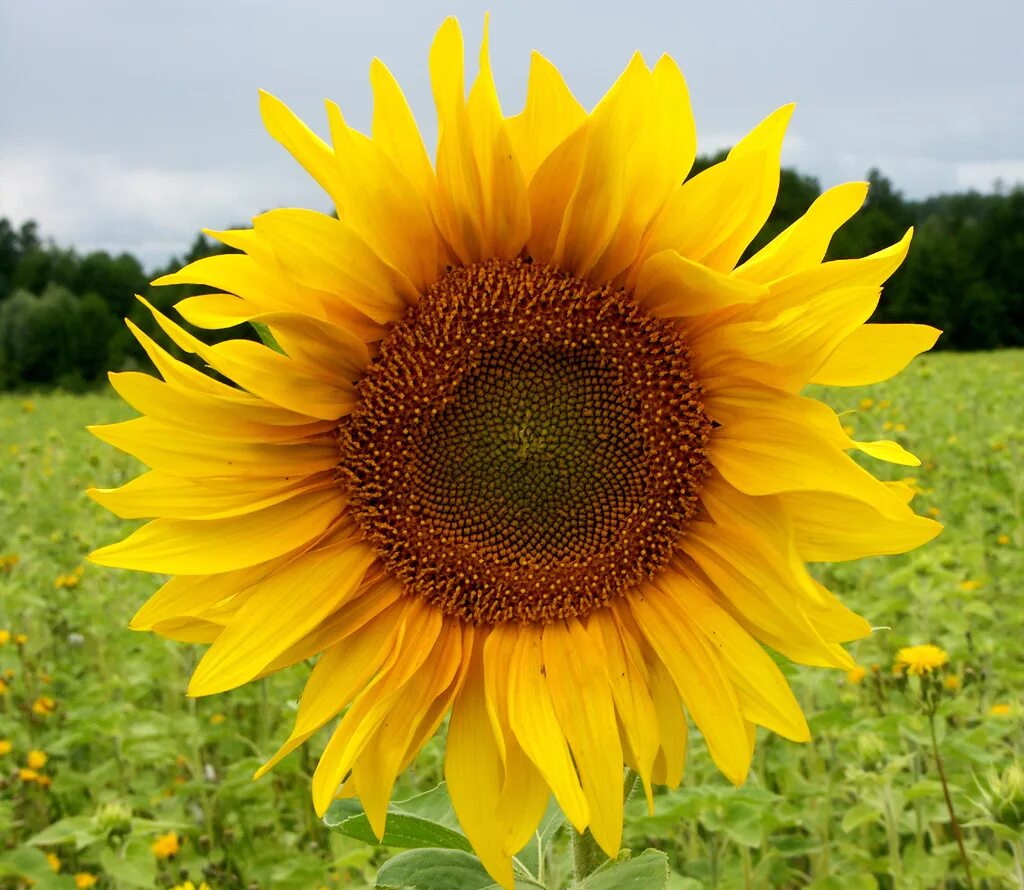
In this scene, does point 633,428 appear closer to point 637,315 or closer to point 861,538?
point 637,315

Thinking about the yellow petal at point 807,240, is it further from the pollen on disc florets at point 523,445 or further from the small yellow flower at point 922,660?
the small yellow flower at point 922,660

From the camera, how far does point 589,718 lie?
122 centimetres

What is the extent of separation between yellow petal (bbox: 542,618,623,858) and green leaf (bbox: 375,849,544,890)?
0.17 m

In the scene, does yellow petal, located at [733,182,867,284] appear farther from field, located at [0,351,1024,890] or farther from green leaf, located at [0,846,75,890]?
green leaf, located at [0,846,75,890]

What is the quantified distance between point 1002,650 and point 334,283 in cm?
262

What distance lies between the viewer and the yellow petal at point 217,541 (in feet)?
4.07

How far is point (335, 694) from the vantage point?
1.25 m

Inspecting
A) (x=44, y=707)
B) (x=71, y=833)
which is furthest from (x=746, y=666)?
(x=44, y=707)

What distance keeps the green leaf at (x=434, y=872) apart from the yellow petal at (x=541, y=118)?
31.8 inches

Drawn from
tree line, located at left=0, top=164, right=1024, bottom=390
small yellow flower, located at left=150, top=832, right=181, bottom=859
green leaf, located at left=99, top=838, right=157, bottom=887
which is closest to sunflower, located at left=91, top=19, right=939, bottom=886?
green leaf, located at left=99, top=838, right=157, bottom=887

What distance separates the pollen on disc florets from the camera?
1240 mm

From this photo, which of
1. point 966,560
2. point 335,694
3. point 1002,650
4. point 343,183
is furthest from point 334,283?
point 966,560

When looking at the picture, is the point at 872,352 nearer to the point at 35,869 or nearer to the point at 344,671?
the point at 344,671

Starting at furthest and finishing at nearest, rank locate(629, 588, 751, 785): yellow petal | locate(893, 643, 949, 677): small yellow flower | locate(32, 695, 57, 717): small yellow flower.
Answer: locate(32, 695, 57, 717): small yellow flower < locate(893, 643, 949, 677): small yellow flower < locate(629, 588, 751, 785): yellow petal
